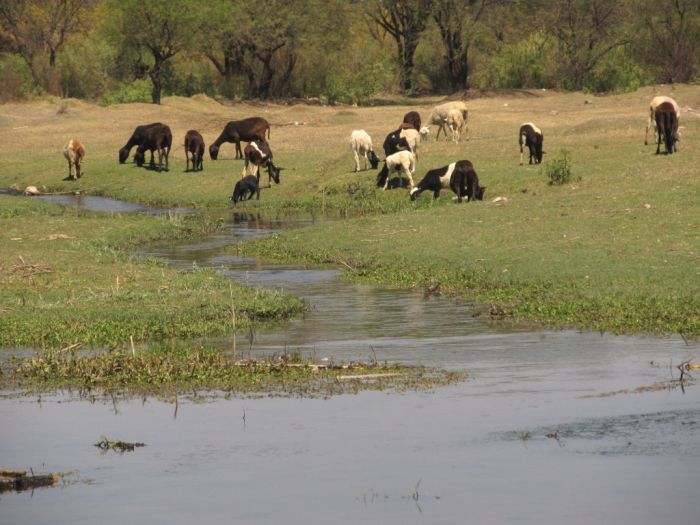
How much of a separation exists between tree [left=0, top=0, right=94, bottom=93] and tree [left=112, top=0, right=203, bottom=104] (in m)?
6.96

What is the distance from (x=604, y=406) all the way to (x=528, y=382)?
1304 mm

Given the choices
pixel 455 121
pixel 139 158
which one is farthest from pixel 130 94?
pixel 455 121

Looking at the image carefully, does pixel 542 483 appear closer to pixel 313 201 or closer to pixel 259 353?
pixel 259 353

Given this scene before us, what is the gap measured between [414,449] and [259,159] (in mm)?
25127

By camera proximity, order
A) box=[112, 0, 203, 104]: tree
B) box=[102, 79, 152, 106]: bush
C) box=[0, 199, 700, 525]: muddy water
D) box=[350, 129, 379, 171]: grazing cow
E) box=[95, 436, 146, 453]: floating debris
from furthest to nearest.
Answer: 1. box=[102, 79, 152, 106]: bush
2. box=[112, 0, 203, 104]: tree
3. box=[350, 129, 379, 171]: grazing cow
4. box=[95, 436, 146, 453]: floating debris
5. box=[0, 199, 700, 525]: muddy water

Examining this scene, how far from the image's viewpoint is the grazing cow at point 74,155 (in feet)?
131

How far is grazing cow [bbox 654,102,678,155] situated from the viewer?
31031 millimetres

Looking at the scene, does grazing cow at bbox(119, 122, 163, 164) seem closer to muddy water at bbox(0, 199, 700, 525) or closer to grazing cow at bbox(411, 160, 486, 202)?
grazing cow at bbox(411, 160, 486, 202)

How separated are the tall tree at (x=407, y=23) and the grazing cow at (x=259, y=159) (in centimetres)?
3207

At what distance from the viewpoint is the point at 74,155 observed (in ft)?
132

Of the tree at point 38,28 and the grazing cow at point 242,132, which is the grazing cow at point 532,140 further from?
the tree at point 38,28

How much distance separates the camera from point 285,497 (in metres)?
9.66

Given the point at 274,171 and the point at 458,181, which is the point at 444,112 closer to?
the point at 274,171

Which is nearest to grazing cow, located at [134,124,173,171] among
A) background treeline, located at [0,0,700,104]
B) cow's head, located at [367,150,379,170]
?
cow's head, located at [367,150,379,170]
